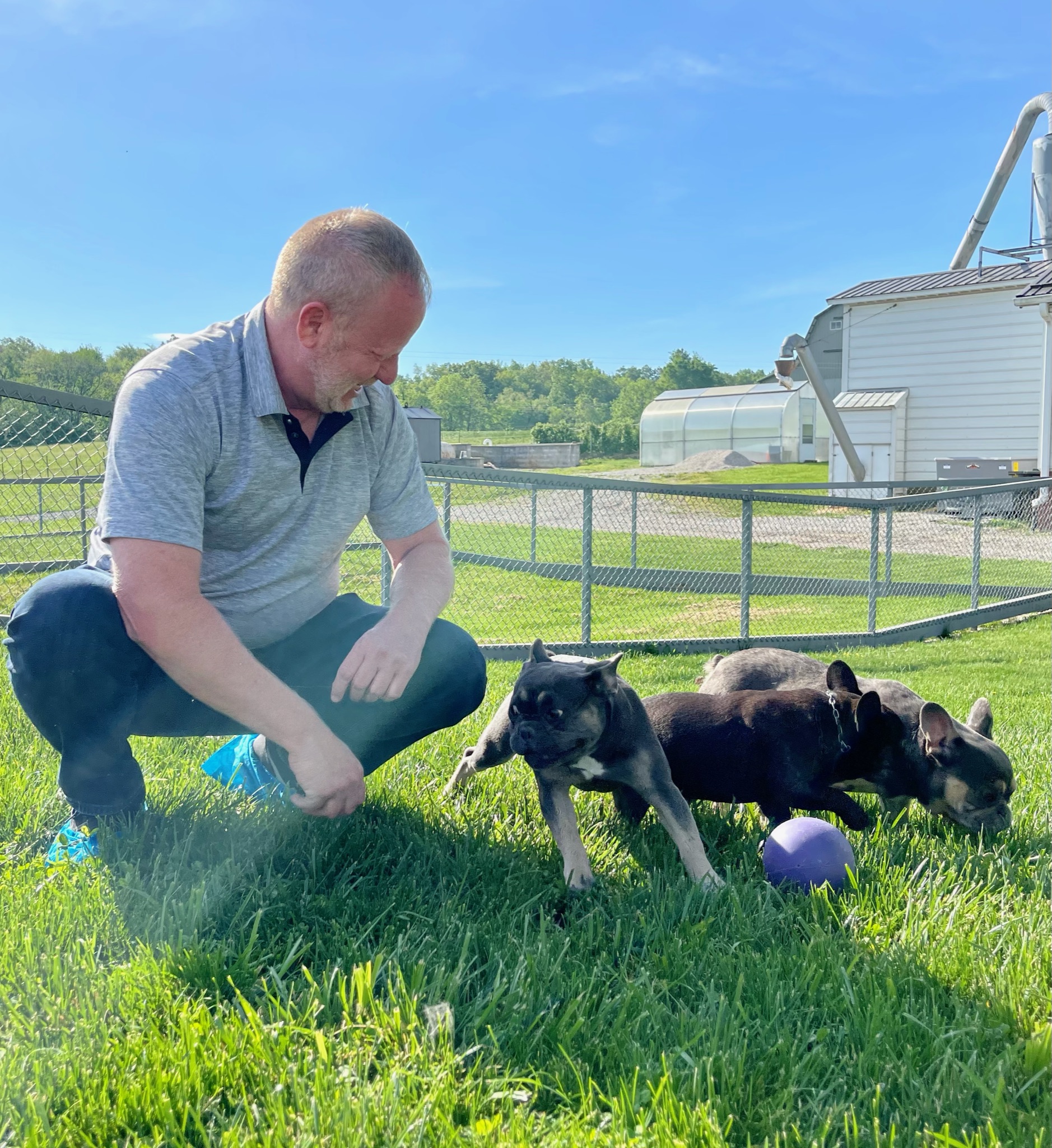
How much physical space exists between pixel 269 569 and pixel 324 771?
831 mm

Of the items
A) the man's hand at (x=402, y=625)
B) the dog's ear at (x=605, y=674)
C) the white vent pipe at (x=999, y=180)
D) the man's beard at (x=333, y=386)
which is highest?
the white vent pipe at (x=999, y=180)

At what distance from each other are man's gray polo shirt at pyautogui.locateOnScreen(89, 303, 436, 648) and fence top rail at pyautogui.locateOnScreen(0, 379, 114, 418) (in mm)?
3200

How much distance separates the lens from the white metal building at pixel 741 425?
137 ft

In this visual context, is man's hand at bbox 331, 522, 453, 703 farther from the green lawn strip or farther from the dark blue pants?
the green lawn strip

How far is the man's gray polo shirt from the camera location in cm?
270

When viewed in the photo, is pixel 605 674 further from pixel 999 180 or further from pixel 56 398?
pixel 999 180

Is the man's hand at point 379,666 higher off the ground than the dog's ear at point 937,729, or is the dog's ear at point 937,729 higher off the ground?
the man's hand at point 379,666

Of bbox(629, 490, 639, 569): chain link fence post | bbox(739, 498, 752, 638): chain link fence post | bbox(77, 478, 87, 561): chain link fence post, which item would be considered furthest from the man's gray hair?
bbox(629, 490, 639, 569): chain link fence post

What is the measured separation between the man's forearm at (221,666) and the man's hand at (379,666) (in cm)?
28

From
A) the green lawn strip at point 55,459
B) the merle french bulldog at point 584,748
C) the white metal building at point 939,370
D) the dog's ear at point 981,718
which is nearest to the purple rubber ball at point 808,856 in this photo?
the merle french bulldog at point 584,748

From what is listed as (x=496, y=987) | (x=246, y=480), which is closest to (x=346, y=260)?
(x=246, y=480)

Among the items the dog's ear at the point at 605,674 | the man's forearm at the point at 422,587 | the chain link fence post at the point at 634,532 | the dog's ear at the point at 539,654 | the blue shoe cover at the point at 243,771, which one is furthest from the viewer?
the chain link fence post at the point at 634,532

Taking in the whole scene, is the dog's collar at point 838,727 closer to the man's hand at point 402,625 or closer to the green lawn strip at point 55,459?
the man's hand at point 402,625

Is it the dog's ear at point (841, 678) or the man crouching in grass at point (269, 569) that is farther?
the dog's ear at point (841, 678)
